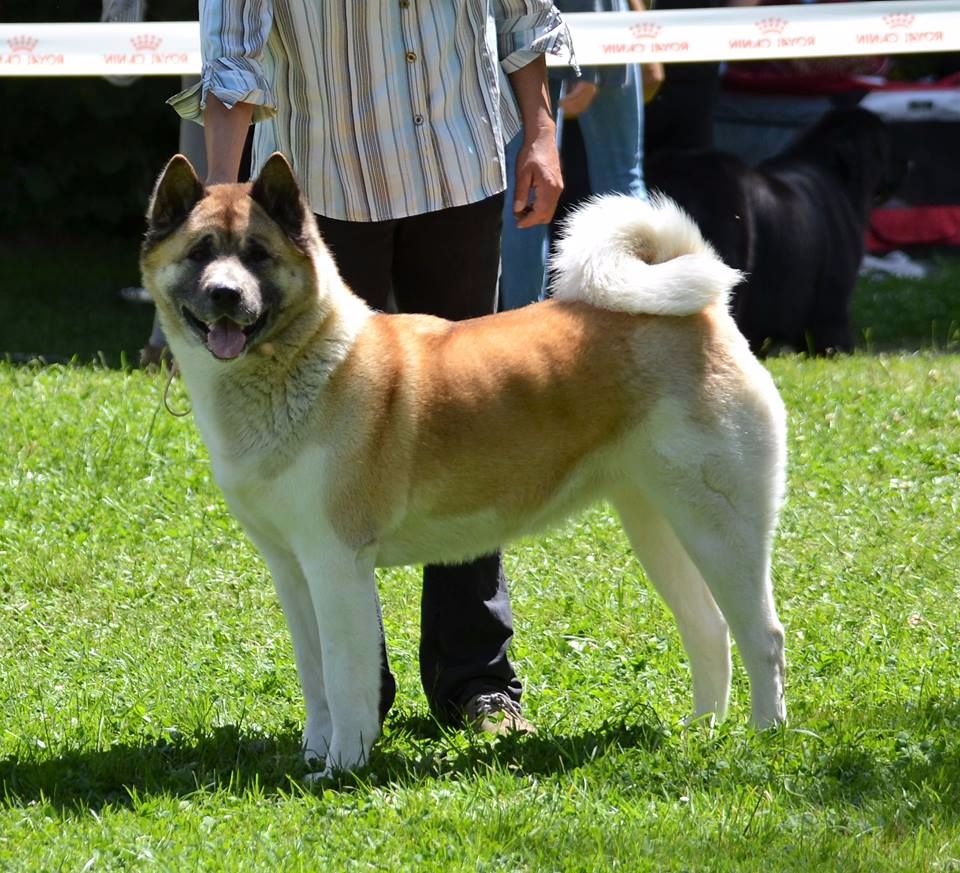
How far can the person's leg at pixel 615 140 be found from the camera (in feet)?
23.8

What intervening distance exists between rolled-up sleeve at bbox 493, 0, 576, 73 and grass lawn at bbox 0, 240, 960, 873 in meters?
1.76

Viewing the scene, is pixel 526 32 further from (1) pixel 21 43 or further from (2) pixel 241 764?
(1) pixel 21 43

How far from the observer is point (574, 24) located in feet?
24.7

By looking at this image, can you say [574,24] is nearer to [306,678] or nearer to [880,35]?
[880,35]

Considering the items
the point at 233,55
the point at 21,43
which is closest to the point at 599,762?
the point at 233,55

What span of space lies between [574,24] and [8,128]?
16.0 ft

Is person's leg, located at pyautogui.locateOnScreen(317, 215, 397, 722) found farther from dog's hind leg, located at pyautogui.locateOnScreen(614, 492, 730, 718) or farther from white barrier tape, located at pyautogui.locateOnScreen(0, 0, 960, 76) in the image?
white barrier tape, located at pyautogui.locateOnScreen(0, 0, 960, 76)

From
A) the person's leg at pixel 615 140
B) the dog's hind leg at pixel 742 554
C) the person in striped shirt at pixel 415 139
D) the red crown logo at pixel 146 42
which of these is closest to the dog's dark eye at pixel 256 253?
the person in striped shirt at pixel 415 139

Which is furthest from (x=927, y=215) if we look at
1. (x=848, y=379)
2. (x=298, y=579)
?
(x=298, y=579)

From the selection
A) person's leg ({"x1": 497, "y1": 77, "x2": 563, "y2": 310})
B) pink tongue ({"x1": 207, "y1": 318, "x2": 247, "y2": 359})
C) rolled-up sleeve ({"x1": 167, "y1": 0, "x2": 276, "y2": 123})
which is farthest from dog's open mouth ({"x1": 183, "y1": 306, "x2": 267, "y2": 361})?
person's leg ({"x1": 497, "y1": 77, "x2": 563, "y2": 310})

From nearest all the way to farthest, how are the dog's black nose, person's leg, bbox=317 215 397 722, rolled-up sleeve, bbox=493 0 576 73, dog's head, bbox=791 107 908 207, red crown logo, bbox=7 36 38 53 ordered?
the dog's black nose
person's leg, bbox=317 215 397 722
rolled-up sleeve, bbox=493 0 576 73
red crown logo, bbox=7 36 38 53
dog's head, bbox=791 107 908 207

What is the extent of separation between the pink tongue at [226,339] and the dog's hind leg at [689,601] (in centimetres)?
113

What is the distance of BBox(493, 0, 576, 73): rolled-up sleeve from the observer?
3961mm

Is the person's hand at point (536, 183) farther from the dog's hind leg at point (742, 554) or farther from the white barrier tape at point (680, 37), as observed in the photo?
the white barrier tape at point (680, 37)
